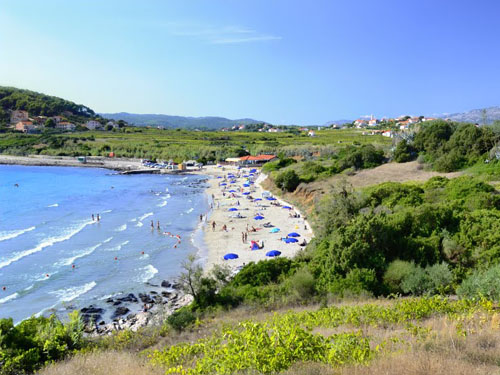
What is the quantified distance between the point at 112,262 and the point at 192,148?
8599 cm

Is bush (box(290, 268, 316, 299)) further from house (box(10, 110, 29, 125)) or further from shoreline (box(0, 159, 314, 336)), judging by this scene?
house (box(10, 110, 29, 125))

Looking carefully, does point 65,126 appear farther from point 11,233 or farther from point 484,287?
point 484,287

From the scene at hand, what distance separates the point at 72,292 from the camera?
23453 mm

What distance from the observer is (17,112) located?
527 feet

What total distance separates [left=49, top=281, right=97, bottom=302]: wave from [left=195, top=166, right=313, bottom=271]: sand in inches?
295

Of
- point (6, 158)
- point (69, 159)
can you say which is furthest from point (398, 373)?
point (6, 158)

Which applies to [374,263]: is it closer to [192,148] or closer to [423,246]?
[423,246]

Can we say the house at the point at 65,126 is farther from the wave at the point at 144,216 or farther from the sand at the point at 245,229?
the wave at the point at 144,216

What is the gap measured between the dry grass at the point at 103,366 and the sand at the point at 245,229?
1643 cm

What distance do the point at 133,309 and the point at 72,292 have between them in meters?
4.87

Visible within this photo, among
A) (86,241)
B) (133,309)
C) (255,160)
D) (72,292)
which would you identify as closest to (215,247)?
(133,309)

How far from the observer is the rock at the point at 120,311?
2052 centimetres

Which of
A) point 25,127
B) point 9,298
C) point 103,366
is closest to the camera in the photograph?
point 103,366

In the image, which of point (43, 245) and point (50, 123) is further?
point (50, 123)
